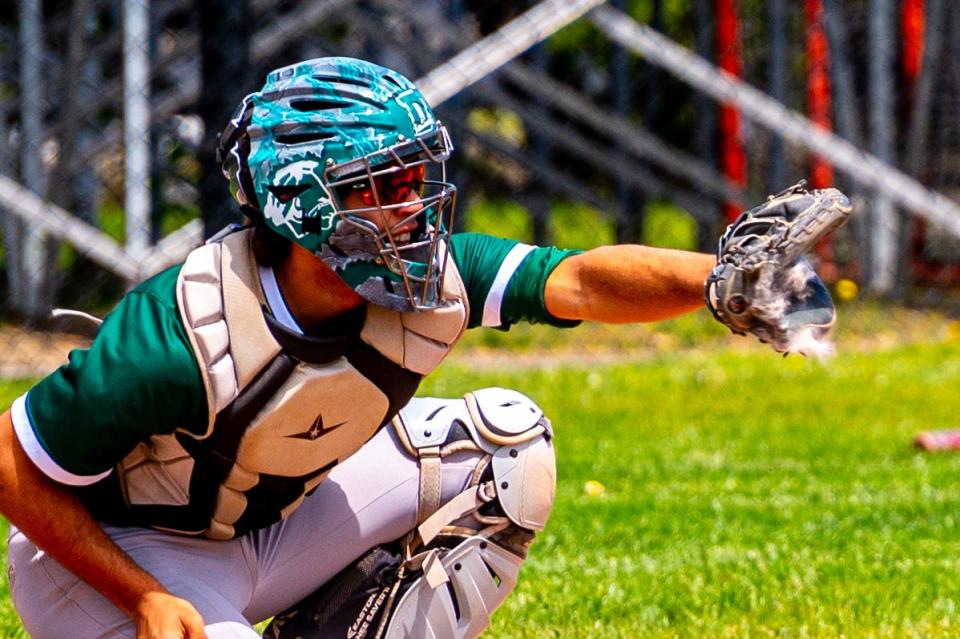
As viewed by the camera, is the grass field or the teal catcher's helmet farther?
the grass field

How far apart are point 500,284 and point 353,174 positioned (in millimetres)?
468

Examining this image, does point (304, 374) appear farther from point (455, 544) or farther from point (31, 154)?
point (31, 154)

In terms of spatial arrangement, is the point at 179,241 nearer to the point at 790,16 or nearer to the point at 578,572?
the point at 578,572

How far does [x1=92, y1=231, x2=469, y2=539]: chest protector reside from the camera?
266 centimetres

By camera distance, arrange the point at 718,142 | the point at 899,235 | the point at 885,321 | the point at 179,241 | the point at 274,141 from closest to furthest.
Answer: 1. the point at 274,141
2. the point at 179,241
3. the point at 885,321
4. the point at 899,235
5. the point at 718,142

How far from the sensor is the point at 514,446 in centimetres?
318

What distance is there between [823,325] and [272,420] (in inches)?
36.9

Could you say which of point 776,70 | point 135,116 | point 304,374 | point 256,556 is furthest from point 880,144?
point 304,374

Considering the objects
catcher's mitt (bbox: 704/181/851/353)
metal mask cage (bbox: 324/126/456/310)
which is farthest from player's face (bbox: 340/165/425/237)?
catcher's mitt (bbox: 704/181/851/353)

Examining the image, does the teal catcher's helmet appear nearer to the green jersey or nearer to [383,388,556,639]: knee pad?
the green jersey

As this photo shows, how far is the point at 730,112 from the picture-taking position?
35.1 feet

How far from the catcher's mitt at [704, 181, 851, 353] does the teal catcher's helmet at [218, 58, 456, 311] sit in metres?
0.50

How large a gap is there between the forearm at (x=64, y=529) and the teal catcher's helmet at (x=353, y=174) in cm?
58

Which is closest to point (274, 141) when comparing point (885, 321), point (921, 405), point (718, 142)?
point (921, 405)
